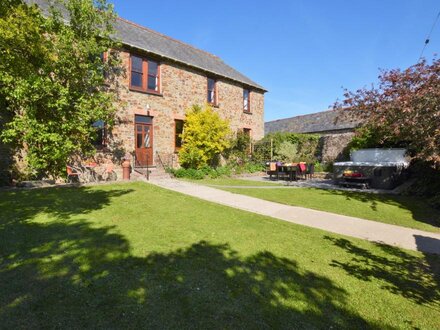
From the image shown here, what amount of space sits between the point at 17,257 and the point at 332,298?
14.3 ft

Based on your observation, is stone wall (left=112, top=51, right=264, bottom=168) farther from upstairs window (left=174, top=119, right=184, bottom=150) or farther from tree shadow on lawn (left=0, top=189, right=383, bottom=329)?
tree shadow on lawn (left=0, top=189, right=383, bottom=329)

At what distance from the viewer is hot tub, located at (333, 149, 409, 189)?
1260cm

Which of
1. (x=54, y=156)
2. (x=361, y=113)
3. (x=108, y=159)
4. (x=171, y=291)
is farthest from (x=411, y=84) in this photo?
(x=108, y=159)

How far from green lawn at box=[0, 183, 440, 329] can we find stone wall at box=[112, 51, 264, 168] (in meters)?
9.10

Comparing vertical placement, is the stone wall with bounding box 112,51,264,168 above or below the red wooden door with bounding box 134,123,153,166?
above

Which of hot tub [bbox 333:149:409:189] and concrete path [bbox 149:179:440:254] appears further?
hot tub [bbox 333:149:409:189]

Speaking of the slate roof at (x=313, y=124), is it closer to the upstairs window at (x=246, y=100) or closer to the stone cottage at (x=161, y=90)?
the upstairs window at (x=246, y=100)

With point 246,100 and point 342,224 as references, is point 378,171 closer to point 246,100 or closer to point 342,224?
point 342,224

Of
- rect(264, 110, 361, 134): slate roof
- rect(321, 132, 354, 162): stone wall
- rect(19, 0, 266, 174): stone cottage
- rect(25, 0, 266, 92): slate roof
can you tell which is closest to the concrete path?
rect(19, 0, 266, 174): stone cottage

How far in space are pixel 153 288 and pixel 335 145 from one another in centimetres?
1872

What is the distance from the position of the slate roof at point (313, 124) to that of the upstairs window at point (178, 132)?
715 inches

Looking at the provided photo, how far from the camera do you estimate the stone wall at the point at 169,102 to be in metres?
14.8

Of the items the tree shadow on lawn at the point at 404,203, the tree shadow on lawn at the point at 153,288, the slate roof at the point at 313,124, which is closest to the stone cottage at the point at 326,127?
the slate roof at the point at 313,124

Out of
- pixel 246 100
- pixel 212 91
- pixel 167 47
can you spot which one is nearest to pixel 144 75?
pixel 167 47
